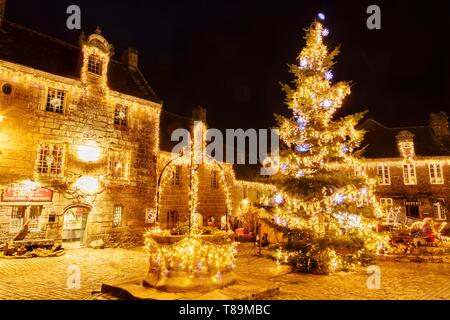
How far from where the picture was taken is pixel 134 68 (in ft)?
69.0

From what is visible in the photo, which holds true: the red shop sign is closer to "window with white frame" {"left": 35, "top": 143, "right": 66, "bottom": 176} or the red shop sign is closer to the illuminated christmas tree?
"window with white frame" {"left": 35, "top": 143, "right": 66, "bottom": 176}

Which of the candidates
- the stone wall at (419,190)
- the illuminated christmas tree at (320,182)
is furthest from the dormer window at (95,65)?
the stone wall at (419,190)

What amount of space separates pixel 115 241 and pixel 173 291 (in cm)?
1121

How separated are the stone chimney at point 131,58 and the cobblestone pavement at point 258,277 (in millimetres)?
13133

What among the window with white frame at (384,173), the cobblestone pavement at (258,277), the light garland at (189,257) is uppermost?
the window with white frame at (384,173)

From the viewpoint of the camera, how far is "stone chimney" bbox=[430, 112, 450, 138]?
2577 centimetres

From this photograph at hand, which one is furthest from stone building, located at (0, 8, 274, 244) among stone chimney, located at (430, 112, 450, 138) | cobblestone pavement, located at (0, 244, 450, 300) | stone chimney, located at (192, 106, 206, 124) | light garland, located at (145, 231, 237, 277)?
stone chimney, located at (430, 112, 450, 138)

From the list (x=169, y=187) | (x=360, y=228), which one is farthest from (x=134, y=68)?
(x=360, y=228)

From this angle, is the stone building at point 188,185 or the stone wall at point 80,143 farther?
the stone building at point 188,185

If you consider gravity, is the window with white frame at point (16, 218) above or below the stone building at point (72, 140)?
below

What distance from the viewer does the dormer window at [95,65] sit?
17.0 meters

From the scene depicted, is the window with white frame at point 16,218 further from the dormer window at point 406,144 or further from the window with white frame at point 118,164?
the dormer window at point 406,144

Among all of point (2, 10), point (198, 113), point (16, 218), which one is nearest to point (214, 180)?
point (198, 113)

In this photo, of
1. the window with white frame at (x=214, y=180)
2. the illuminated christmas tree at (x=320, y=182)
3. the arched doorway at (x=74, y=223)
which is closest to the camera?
the illuminated christmas tree at (x=320, y=182)
